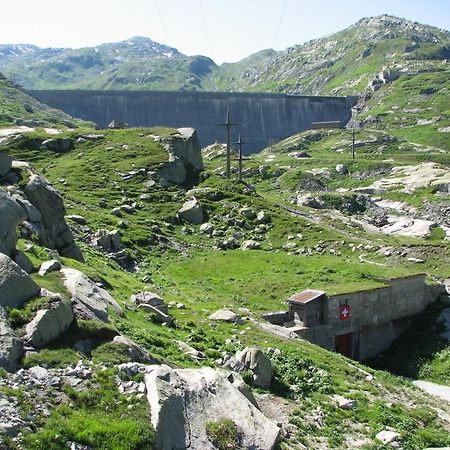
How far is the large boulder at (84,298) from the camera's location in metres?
21.3

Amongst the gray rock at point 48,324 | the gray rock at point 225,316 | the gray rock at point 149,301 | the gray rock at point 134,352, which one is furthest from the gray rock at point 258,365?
the gray rock at point 225,316

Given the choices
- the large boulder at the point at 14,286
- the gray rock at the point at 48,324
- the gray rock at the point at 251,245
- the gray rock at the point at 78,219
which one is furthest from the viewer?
the gray rock at the point at 251,245

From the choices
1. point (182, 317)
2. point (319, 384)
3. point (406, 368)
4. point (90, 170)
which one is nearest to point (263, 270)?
point (406, 368)

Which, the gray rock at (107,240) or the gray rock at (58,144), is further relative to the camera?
the gray rock at (58,144)

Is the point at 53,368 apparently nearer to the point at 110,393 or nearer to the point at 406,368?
the point at 110,393

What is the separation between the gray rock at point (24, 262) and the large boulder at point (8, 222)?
1.07 ft

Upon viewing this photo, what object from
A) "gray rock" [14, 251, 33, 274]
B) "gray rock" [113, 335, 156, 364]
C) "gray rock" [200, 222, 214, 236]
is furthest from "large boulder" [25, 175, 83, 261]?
"gray rock" [200, 222, 214, 236]

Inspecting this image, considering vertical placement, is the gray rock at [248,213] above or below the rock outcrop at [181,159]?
below

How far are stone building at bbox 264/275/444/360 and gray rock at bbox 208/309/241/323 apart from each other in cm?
459

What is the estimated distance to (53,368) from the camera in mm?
17375

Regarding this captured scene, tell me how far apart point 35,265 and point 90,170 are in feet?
207

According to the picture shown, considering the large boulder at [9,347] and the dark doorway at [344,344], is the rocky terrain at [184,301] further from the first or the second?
the dark doorway at [344,344]

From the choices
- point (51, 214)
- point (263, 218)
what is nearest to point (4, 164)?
point (51, 214)

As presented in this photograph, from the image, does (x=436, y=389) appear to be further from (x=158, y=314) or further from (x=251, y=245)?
(x=251, y=245)
